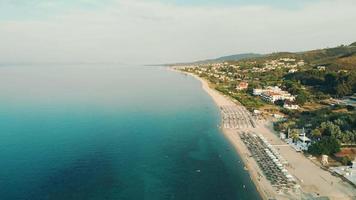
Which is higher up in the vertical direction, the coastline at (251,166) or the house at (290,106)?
the house at (290,106)

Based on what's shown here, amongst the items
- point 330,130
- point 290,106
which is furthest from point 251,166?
point 290,106

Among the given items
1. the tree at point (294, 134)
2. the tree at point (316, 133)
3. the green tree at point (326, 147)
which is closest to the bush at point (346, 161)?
the green tree at point (326, 147)

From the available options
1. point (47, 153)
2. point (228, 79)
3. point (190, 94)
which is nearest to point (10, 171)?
point (47, 153)

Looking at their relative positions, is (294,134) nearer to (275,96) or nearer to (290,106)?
(290,106)

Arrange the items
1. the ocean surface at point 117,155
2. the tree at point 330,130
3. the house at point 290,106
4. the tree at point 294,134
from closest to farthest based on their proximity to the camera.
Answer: the ocean surface at point 117,155
the tree at point 330,130
the tree at point 294,134
the house at point 290,106

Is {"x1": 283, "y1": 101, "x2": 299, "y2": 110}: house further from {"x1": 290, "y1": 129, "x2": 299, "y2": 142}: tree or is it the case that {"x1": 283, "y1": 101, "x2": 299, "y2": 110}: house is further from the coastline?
{"x1": 290, "y1": 129, "x2": 299, "y2": 142}: tree

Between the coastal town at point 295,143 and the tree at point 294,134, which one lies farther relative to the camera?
the tree at point 294,134

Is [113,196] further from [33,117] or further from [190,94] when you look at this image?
[190,94]

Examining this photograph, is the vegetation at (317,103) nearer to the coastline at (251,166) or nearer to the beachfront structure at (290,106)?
the beachfront structure at (290,106)
